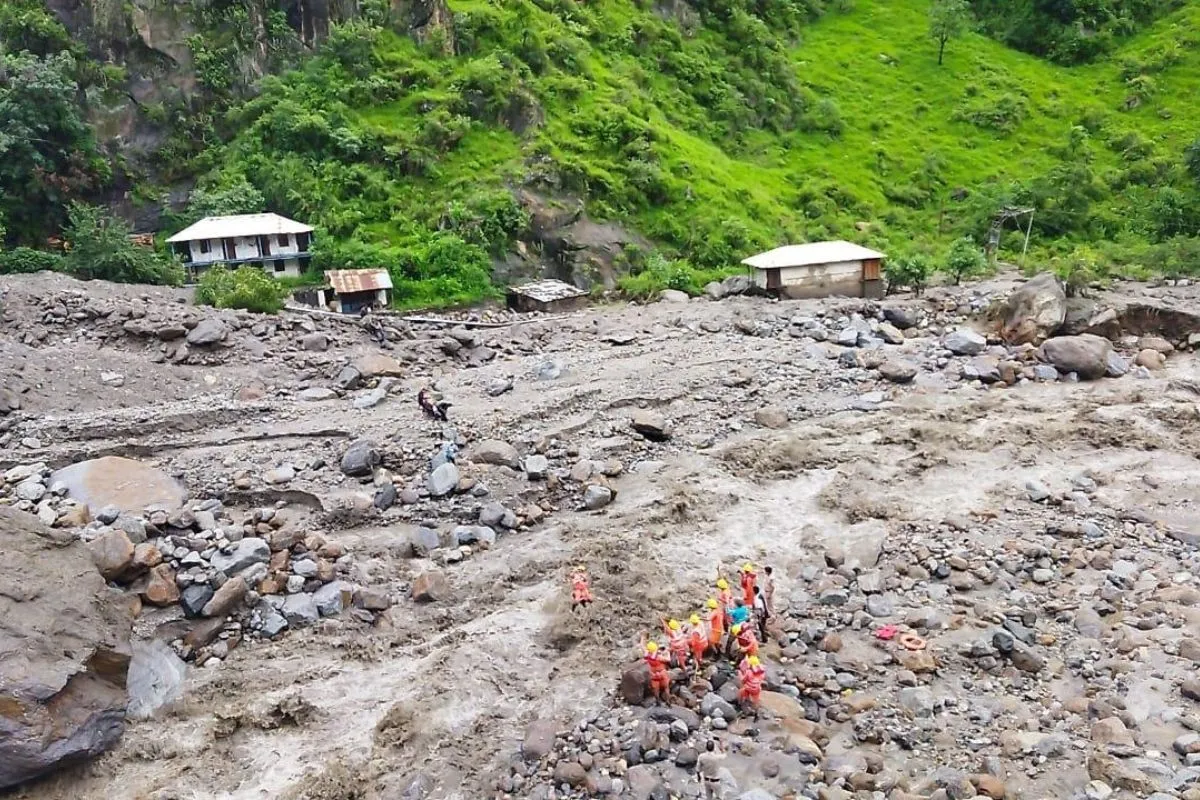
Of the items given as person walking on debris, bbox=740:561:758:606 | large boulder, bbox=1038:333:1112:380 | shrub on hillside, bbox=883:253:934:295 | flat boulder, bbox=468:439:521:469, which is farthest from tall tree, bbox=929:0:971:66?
person walking on debris, bbox=740:561:758:606

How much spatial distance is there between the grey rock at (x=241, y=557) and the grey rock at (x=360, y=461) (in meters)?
3.76

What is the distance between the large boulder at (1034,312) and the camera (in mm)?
31250

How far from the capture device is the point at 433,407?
2538cm

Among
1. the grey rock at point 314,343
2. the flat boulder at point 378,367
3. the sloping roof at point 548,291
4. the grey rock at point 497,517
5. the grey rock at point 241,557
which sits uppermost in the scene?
the sloping roof at point 548,291

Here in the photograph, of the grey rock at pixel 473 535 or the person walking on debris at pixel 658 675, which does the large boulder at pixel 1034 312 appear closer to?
the grey rock at pixel 473 535

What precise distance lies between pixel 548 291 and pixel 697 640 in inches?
1023

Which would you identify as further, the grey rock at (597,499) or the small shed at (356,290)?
the small shed at (356,290)

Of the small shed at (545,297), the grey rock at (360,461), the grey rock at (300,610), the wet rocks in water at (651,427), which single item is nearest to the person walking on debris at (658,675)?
the grey rock at (300,610)

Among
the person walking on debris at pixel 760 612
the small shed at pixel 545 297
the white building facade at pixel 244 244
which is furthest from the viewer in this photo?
the white building facade at pixel 244 244

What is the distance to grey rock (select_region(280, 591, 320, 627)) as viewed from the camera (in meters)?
17.7

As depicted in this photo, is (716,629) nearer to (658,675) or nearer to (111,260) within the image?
(658,675)

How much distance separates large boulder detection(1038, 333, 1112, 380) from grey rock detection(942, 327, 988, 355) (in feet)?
5.93

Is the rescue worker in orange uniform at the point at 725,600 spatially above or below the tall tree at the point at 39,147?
below

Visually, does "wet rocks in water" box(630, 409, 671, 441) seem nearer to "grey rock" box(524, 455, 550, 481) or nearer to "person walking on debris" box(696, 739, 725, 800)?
"grey rock" box(524, 455, 550, 481)
